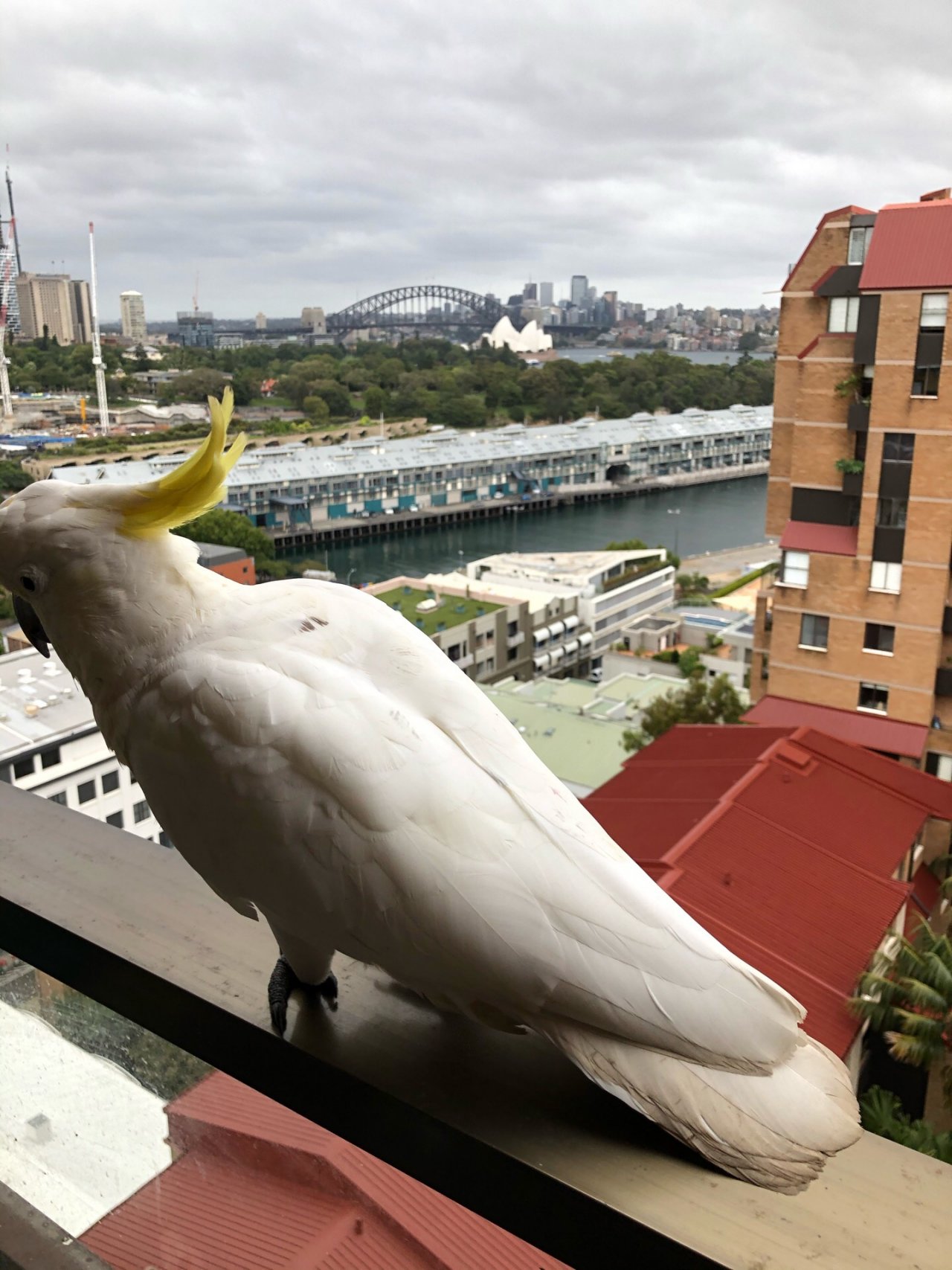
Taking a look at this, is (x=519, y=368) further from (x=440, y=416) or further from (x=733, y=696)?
(x=733, y=696)

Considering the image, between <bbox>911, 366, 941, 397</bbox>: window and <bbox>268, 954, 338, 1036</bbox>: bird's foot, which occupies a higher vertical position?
<bbox>911, 366, 941, 397</bbox>: window

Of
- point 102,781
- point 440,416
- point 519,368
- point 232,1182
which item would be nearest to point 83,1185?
point 232,1182

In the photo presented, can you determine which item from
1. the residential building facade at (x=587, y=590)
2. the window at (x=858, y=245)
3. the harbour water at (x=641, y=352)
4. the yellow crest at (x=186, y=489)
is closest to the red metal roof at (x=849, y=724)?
the window at (x=858, y=245)

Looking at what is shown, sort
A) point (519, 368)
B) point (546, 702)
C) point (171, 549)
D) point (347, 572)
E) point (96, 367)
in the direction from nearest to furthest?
point (171, 549), point (546, 702), point (96, 367), point (347, 572), point (519, 368)

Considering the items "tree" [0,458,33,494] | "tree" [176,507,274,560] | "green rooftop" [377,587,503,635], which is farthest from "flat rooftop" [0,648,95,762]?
→ "green rooftop" [377,587,503,635]

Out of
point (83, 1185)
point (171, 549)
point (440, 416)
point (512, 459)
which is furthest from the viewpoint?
point (440, 416)

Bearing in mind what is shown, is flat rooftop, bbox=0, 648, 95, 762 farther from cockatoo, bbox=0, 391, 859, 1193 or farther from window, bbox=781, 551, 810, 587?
window, bbox=781, 551, 810, 587

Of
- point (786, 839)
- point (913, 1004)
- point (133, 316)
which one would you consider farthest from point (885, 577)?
point (133, 316)

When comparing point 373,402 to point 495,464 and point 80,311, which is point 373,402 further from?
point 80,311
